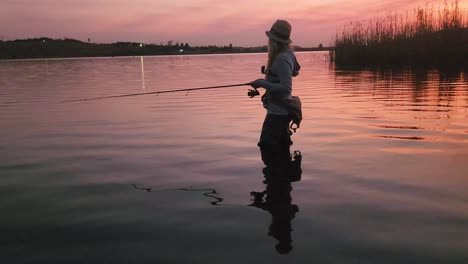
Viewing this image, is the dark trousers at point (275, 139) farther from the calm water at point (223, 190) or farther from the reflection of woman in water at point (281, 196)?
the calm water at point (223, 190)

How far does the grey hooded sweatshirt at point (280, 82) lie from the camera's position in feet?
21.0

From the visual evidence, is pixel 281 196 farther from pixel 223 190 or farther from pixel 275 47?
pixel 275 47

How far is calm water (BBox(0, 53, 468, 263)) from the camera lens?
3562 millimetres

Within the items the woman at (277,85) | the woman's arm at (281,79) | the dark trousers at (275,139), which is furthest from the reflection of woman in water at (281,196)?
the woman's arm at (281,79)

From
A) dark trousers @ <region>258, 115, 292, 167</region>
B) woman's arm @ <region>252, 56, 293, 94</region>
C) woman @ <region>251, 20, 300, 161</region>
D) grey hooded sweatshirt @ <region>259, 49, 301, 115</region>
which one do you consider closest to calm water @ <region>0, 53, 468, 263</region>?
dark trousers @ <region>258, 115, 292, 167</region>

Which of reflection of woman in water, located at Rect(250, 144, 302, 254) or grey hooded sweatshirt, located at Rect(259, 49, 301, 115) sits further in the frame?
grey hooded sweatshirt, located at Rect(259, 49, 301, 115)

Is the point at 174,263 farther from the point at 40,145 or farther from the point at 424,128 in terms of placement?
the point at 424,128

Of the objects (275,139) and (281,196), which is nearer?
(281,196)

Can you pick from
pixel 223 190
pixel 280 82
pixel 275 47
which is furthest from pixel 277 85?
pixel 223 190

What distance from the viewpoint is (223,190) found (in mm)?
5180

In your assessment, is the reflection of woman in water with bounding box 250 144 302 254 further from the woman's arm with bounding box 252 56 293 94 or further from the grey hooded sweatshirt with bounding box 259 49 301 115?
the woman's arm with bounding box 252 56 293 94

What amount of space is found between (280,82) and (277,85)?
0.12 metres

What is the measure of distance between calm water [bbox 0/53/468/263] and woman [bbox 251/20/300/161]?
0.37 m

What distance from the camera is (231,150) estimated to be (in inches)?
291
